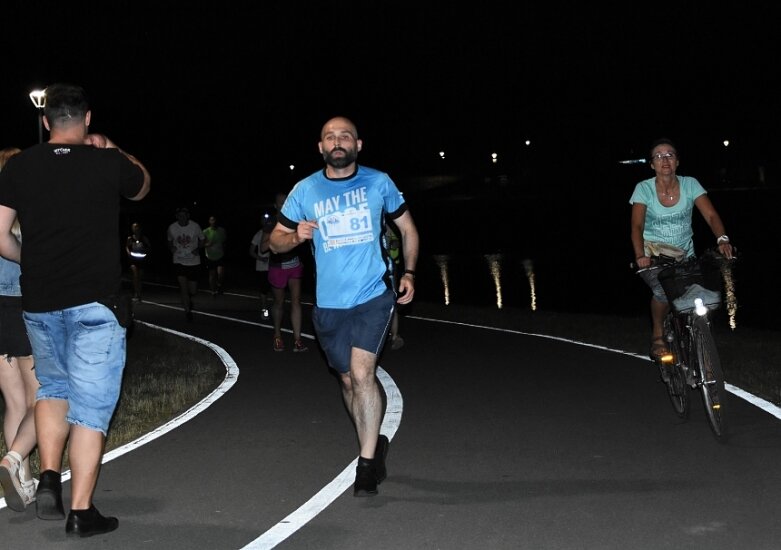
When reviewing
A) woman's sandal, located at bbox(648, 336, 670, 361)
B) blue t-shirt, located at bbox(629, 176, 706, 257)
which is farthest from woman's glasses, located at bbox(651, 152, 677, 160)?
woman's sandal, located at bbox(648, 336, 670, 361)

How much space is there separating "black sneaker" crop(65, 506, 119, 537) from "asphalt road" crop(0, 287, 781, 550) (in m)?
0.05

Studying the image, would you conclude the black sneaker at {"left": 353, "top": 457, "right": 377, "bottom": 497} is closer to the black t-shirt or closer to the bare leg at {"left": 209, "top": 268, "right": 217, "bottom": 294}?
the black t-shirt

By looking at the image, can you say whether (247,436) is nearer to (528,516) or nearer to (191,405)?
(191,405)

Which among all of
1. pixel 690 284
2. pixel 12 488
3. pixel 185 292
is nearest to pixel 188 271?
pixel 185 292

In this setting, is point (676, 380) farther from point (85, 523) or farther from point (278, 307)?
point (278, 307)

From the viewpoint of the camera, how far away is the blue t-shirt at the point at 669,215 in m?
8.66

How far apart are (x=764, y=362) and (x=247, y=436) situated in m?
5.76

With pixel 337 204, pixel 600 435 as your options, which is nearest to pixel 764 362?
pixel 600 435

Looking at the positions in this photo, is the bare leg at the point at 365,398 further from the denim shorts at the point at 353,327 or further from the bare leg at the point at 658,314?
the bare leg at the point at 658,314

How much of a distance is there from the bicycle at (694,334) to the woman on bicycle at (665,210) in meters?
0.16

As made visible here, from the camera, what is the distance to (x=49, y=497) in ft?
19.1

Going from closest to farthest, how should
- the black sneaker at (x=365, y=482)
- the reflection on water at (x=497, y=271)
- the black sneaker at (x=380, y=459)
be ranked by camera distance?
the black sneaker at (x=365, y=482) < the black sneaker at (x=380, y=459) < the reflection on water at (x=497, y=271)

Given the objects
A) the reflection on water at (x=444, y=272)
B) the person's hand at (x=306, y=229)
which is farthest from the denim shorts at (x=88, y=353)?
the reflection on water at (x=444, y=272)

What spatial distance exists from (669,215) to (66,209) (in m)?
4.81
